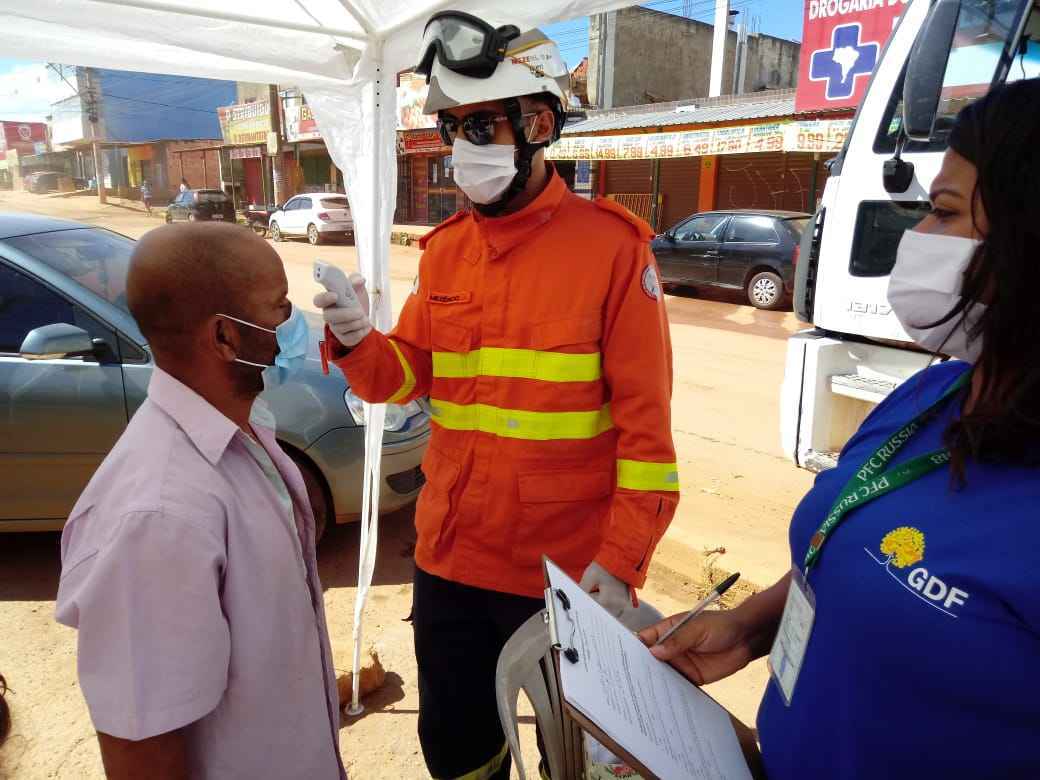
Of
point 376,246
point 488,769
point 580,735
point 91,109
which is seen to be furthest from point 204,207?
point 91,109

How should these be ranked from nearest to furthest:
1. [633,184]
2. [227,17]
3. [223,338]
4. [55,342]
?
[223,338] < [227,17] < [55,342] < [633,184]

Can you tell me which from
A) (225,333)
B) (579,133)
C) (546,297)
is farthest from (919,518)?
(579,133)

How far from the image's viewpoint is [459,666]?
6.28 ft

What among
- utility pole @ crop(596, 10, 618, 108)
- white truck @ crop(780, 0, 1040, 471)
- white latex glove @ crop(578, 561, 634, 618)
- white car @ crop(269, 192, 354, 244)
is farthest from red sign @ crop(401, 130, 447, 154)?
white latex glove @ crop(578, 561, 634, 618)

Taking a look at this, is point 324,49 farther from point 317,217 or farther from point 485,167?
point 317,217

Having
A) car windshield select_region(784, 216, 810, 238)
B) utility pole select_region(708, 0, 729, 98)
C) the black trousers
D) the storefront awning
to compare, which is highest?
utility pole select_region(708, 0, 729, 98)

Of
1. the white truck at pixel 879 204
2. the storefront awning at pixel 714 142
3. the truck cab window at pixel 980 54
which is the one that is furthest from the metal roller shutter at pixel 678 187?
the truck cab window at pixel 980 54

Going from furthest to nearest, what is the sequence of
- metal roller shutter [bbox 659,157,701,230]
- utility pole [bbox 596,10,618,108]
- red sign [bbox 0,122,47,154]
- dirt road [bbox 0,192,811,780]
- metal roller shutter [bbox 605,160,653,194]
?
red sign [bbox 0,122,47,154], utility pole [bbox 596,10,618,108], metal roller shutter [bbox 605,160,653,194], metal roller shutter [bbox 659,157,701,230], dirt road [bbox 0,192,811,780]

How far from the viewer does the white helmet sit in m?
1.70

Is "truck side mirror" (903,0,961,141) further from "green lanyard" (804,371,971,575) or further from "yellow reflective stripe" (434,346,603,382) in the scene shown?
"green lanyard" (804,371,971,575)

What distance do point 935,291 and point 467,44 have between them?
1192 mm

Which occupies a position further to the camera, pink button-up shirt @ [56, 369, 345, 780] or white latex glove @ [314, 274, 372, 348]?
white latex glove @ [314, 274, 372, 348]

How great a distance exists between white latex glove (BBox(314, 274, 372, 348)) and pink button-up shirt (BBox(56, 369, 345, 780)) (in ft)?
1.81

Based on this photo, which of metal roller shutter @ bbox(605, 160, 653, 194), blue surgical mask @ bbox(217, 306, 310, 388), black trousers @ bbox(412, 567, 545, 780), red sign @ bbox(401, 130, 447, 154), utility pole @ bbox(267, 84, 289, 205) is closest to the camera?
blue surgical mask @ bbox(217, 306, 310, 388)
